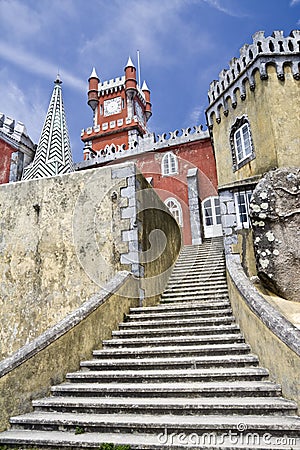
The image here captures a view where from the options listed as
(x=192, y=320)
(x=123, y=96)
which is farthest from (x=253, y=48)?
(x=123, y=96)

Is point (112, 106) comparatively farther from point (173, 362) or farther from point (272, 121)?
point (173, 362)

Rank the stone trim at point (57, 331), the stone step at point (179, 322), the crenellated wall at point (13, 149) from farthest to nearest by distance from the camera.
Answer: the crenellated wall at point (13, 149) → the stone step at point (179, 322) → the stone trim at point (57, 331)

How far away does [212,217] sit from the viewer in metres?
16.5

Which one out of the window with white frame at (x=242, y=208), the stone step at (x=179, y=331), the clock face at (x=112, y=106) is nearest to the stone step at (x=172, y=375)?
the stone step at (x=179, y=331)

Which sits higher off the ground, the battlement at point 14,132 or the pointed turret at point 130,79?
the pointed turret at point 130,79

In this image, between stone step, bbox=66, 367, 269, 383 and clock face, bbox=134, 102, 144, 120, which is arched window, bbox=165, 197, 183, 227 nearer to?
stone step, bbox=66, 367, 269, 383

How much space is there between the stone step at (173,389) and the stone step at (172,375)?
0.08 meters

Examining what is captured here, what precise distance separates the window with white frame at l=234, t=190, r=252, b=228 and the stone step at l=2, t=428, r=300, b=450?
7745mm

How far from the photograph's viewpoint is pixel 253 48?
11.8 metres

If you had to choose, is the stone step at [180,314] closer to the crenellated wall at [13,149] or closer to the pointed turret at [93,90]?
the crenellated wall at [13,149]

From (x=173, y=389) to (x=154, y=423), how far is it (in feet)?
2.04

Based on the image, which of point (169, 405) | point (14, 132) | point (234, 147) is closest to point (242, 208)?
point (234, 147)

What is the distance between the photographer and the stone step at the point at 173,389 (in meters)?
3.39

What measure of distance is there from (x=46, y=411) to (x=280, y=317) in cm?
286
